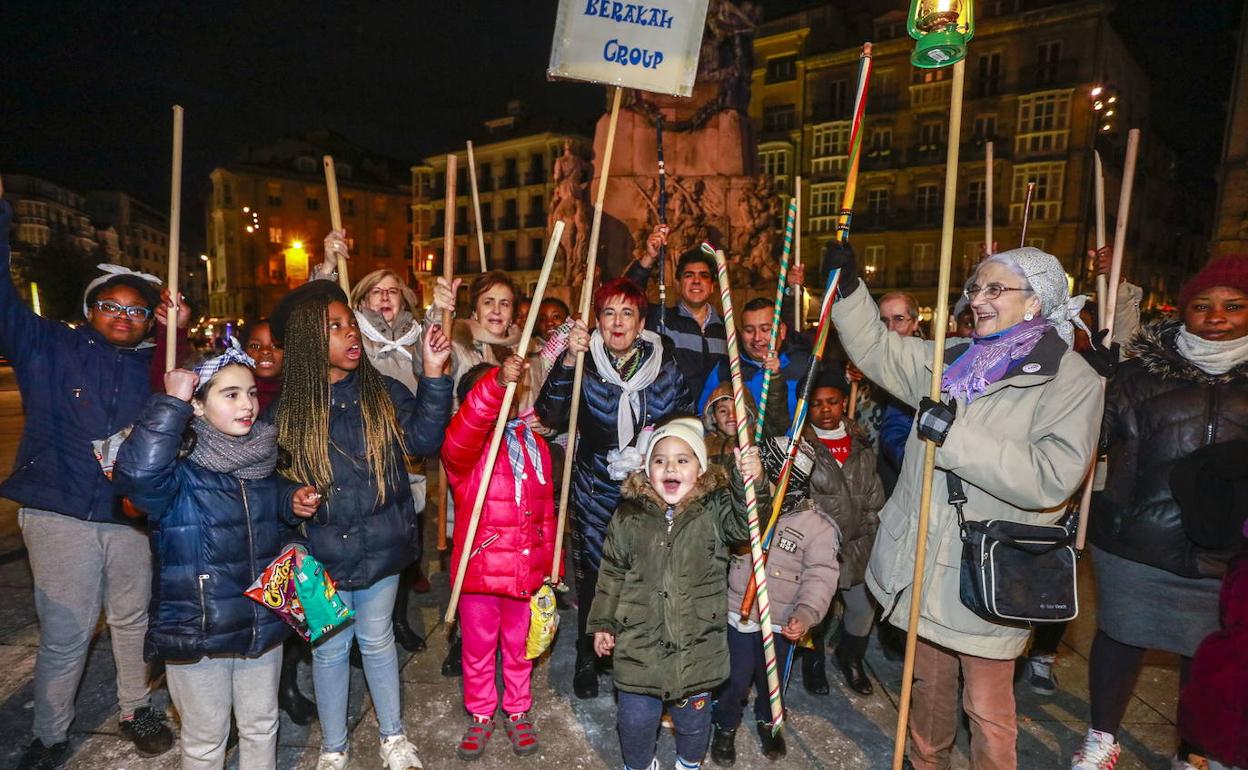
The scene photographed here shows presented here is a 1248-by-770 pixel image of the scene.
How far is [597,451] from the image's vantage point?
356 centimetres

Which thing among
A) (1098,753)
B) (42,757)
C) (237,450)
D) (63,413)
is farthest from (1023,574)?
(42,757)

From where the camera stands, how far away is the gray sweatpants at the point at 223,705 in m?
2.47

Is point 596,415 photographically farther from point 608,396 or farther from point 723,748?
point 723,748

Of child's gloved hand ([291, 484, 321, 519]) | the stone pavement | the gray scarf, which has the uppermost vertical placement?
the gray scarf

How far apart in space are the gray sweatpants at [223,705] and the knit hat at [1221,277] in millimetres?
4220

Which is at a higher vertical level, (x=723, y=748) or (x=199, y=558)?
(x=199, y=558)

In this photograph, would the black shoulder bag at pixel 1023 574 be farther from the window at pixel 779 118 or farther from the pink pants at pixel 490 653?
the window at pixel 779 118

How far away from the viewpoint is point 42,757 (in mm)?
2957

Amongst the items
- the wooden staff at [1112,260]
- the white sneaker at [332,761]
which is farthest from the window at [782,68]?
the white sneaker at [332,761]

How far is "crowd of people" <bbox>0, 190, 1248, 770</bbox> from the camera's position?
95.9 inches

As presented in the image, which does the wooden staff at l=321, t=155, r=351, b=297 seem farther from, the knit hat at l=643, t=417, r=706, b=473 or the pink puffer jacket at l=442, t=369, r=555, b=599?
the knit hat at l=643, t=417, r=706, b=473

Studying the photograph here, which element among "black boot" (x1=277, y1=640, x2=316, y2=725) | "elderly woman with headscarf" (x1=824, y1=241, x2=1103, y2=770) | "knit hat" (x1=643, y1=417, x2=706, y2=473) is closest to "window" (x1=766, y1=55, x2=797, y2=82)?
"elderly woman with headscarf" (x1=824, y1=241, x2=1103, y2=770)

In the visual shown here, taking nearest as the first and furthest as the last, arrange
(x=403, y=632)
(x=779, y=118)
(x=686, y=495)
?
(x=686, y=495) → (x=403, y=632) → (x=779, y=118)

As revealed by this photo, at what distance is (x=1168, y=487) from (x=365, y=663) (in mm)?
3629
